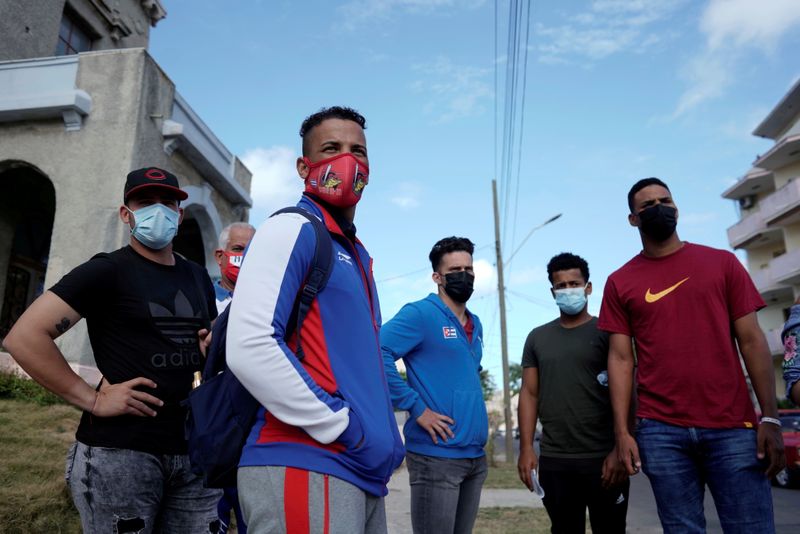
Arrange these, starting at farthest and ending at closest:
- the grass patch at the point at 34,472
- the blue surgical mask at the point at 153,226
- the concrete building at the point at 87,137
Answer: the concrete building at the point at 87,137 < the grass patch at the point at 34,472 < the blue surgical mask at the point at 153,226

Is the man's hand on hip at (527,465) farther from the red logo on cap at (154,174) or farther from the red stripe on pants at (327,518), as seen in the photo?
the red logo on cap at (154,174)

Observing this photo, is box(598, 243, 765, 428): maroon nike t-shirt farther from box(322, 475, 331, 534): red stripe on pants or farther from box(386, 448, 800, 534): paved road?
box(386, 448, 800, 534): paved road

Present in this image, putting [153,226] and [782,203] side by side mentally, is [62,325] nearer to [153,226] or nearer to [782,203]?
[153,226]

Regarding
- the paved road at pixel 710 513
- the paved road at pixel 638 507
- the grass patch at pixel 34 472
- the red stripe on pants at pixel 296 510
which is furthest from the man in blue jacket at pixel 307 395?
the paved road at pixel 710 513

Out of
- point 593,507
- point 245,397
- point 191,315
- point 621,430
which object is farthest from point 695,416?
point 191,315

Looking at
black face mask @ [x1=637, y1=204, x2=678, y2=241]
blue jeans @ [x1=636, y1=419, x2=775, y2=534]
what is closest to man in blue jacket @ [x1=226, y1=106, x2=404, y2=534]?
blue jeans @ [x1=636, y1=419, x2=775, y2=534]

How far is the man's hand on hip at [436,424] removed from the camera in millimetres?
3285

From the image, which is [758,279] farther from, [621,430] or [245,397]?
[245,397]

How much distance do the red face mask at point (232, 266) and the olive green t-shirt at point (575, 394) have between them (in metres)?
2.12

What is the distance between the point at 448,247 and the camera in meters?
4.16

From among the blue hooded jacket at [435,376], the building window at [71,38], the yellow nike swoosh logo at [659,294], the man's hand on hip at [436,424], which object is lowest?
the man's hand on hip at [436,424]

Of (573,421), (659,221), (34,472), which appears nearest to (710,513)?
(573,421)

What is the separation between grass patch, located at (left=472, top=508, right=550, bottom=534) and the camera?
19.7 feet

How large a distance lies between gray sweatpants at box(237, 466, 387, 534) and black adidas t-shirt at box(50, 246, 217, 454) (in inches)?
36.2
